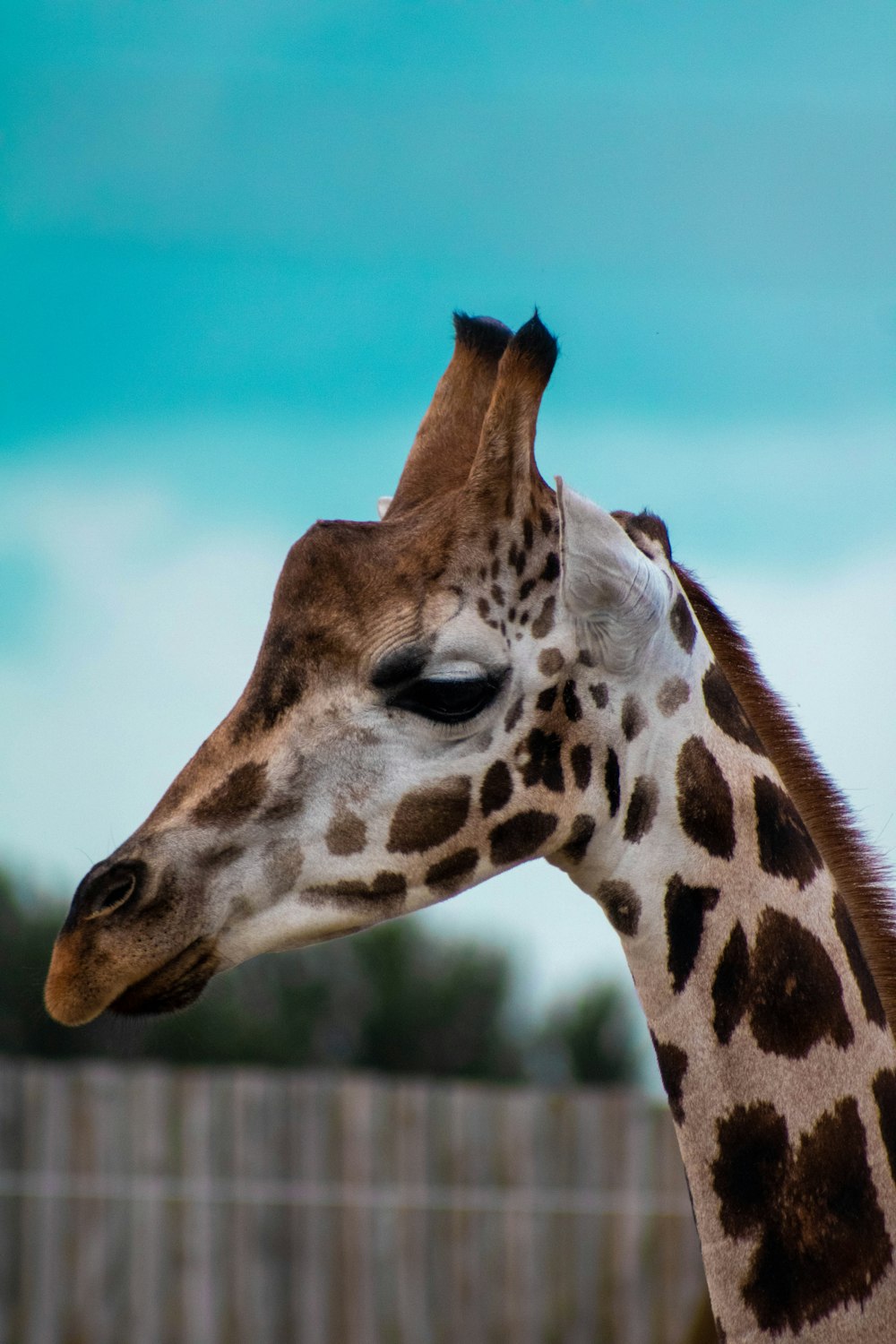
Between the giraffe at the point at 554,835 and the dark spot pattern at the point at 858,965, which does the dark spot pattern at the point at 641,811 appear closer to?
the giraffe at the point at 554,835

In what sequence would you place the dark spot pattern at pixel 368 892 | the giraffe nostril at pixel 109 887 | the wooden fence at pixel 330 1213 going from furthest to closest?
the wooden fence at pixel 330 1213
the dark spot pattern at pixel 368 892
the giraffe nostril at pixel 109 887

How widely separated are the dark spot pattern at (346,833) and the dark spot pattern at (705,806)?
539 millimetres

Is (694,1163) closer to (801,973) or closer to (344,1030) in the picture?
(801,973)

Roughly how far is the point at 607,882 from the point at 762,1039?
36 cm

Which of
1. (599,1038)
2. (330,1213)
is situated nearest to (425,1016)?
(599,1038)

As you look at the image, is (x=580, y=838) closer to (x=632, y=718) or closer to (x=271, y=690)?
(x=632, y=718)

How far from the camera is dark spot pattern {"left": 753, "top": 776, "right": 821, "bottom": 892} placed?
251cm

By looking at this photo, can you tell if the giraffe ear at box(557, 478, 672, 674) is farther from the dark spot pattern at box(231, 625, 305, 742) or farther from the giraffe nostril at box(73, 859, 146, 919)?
the giraffe nostril at box(73, 859, 146, 919)

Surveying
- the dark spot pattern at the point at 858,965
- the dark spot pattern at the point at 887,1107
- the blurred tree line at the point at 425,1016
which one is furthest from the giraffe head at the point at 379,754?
the blurred tree line at the point at 425,1016

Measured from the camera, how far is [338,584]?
252 cm

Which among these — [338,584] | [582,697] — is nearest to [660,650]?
[582,697]

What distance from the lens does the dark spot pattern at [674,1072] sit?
2393 mm

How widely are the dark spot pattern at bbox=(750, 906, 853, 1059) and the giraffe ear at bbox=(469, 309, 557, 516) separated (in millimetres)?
849

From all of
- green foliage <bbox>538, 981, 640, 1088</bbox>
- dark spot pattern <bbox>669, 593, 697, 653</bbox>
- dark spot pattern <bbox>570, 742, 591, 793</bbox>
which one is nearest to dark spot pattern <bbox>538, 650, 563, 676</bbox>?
dark spot pattern <bbox>570, 742, 591, 793</bbox>
